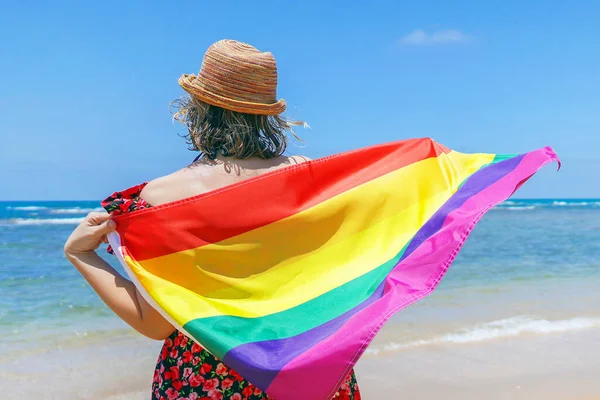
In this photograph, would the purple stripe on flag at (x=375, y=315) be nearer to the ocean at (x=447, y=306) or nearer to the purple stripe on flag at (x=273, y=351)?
the purple stripe on flag at (x=273, y=351)

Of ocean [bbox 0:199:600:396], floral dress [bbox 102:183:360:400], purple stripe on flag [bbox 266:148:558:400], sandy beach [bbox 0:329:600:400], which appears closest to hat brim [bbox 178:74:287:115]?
floral dress [bbox 102:183:360:400]

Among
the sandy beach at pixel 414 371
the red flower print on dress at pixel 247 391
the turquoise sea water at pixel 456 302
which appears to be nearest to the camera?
the red flower print on dress at pixel 247 391

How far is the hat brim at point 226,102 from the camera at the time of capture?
1888mm

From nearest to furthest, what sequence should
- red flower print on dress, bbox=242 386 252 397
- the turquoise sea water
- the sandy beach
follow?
1. red flower print on dress, bbox=242 386 252 397
2. the sandy beach
3. the turquoise sea water

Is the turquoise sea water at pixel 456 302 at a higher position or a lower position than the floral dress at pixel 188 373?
lower

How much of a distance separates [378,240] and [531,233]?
17236 mm

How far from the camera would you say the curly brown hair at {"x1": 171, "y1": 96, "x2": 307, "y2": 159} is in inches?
75.3

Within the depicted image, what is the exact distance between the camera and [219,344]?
1751mm

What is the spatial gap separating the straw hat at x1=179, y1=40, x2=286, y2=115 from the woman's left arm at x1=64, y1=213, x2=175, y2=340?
0.45 m

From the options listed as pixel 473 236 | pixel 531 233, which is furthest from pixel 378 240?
pixel 531 233

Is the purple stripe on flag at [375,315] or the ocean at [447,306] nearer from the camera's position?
the purple stripe on flag at [375,315]

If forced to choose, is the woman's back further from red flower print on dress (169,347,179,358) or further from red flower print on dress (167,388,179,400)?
red flower print on dress (167,388,179,400)

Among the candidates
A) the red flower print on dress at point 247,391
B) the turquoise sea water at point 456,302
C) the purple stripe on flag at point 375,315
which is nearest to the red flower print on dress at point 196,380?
the red flower print on dress at point 247,391

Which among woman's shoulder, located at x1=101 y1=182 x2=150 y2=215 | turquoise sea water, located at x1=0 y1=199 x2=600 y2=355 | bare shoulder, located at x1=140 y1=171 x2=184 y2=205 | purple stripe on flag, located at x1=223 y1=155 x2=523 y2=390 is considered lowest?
turquoise sea water, located at x1=0 y1=199 x2=600 y2=355
